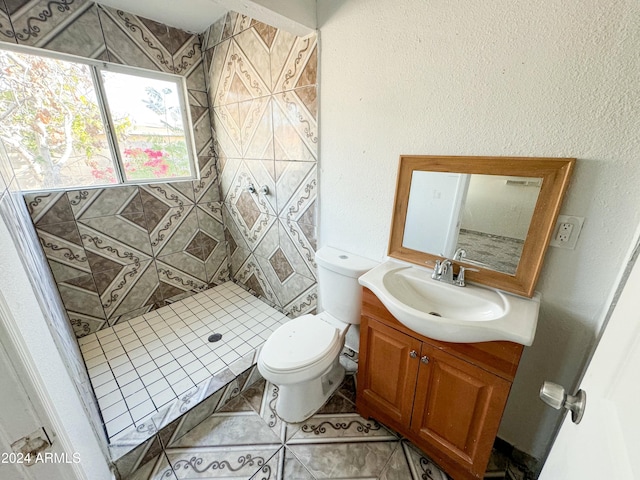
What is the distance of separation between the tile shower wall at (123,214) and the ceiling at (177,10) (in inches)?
2.6

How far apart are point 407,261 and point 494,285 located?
39 centimetres

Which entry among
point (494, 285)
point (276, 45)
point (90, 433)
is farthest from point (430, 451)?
point (276, 45)

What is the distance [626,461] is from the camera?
34 cm

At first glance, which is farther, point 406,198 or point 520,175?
point 406,198

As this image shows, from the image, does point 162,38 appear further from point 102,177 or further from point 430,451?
point 430,451

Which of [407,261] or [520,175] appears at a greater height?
[520,175]

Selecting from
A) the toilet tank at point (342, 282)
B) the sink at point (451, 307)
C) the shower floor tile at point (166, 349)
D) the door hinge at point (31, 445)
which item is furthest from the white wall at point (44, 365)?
the toilet tank at point (342, 282)

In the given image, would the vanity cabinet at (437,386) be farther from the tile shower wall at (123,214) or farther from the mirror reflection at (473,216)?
the tile shower wall at (123,214)

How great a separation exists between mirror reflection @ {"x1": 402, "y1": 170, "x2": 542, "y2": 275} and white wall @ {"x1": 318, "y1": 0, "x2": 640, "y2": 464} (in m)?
0.11

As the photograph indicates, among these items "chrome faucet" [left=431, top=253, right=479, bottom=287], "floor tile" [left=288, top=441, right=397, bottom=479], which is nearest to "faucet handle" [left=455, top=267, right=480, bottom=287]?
"chrome faucet" [left=431, top=253, right=479, bottom=287]

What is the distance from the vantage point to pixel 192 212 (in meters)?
2.37

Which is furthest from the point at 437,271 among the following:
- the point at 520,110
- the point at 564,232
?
the point at 520,110

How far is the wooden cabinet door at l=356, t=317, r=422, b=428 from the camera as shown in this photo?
1145 millimetres

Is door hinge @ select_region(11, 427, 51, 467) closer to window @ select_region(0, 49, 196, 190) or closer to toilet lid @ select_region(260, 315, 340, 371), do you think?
toilet lid @ select_region(260, 315, 340, 371)
